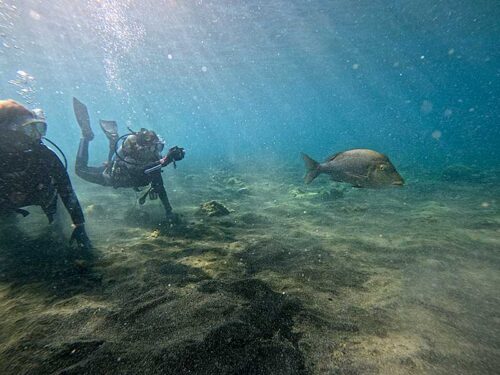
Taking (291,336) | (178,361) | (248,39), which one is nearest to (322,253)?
(291,336)

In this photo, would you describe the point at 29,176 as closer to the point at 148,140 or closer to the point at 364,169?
the point at 148,140

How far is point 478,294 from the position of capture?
13.8 feet

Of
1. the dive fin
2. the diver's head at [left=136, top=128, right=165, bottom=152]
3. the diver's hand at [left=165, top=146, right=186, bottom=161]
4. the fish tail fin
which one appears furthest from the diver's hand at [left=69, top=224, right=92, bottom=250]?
the dive fin

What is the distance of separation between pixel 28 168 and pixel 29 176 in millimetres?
189

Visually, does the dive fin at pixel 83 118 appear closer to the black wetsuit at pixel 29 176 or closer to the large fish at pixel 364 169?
the black wetsuit at pixel 29 176

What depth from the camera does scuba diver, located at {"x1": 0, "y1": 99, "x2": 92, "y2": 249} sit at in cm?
515

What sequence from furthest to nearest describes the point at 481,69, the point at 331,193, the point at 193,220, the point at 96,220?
the point at 481,69 < the point at 331,193 < the point at 96,220 < the point at 193,220

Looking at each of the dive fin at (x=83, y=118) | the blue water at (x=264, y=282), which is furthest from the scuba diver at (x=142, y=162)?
the dive fin at (x=83, y=118)

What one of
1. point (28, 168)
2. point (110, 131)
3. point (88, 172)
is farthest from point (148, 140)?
point (110, 131)

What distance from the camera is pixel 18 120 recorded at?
5242 millimetres

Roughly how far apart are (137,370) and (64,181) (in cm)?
485

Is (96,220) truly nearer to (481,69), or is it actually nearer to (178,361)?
(178,361)

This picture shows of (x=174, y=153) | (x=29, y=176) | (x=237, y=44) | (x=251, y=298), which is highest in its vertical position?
(x=237, y=44)

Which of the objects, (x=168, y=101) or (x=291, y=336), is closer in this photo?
(x=291, y=336)
